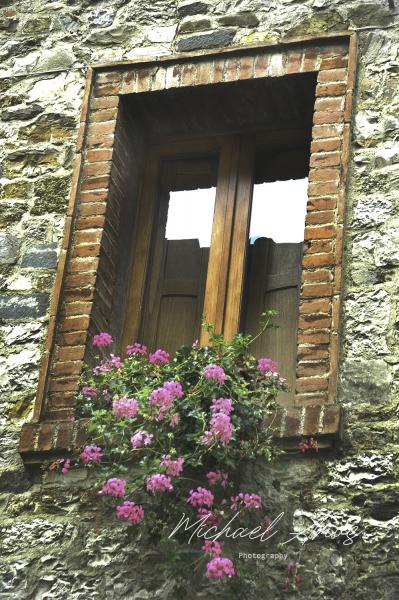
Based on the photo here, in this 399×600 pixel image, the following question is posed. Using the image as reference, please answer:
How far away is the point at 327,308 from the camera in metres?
5.67

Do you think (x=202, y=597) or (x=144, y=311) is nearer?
(x=202, y=597)

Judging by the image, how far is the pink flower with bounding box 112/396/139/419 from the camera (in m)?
5.20

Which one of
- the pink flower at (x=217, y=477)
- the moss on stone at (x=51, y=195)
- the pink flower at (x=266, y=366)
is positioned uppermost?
the moss on stone at (x=51, y=195)

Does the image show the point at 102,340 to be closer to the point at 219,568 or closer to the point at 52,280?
the point at 52,280

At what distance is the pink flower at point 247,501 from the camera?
5035 millimetres

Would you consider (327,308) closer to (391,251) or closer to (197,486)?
(391,251)

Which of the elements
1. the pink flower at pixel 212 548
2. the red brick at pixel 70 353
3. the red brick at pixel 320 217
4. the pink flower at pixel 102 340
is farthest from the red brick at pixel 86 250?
the pink flower at pixel 212 548

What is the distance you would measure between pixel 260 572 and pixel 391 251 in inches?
60.8

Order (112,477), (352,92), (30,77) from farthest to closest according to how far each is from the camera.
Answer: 1. (30,77)
2. (352,92)
3. (112,477)

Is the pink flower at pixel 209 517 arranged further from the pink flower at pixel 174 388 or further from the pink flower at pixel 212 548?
the pink flower at pixel 174 388

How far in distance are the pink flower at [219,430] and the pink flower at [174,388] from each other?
0.69 ft

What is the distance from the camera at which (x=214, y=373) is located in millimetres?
5246

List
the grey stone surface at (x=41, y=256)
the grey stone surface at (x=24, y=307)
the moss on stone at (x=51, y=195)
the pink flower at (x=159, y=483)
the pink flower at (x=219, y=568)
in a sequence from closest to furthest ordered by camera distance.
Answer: the pink flower at (x=219, y=568)
the pink flower at (x=159, y=483)
the grey stone surface at (x=24, y=307)
the grey stone surface at (x=41, y=256)
the moss on stone at (x=51, y=195)

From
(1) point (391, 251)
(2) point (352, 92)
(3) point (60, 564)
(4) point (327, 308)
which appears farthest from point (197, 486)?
(2) point (352, 92)
